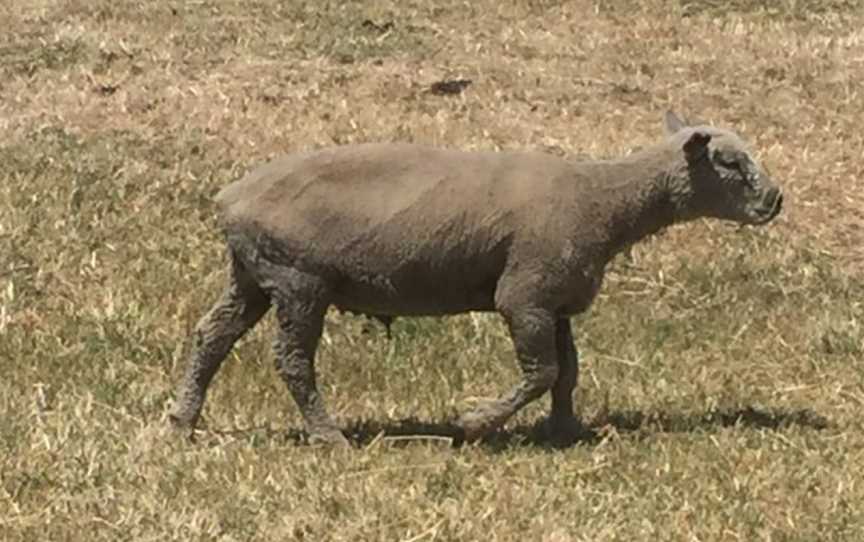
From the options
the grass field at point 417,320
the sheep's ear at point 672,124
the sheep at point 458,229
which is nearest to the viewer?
the grass field at point 417,320

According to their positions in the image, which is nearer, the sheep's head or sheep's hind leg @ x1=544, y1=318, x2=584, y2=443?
the sheep's head

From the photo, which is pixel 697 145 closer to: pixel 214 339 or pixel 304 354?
pixel 304 354

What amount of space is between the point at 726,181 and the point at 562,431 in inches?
46.9

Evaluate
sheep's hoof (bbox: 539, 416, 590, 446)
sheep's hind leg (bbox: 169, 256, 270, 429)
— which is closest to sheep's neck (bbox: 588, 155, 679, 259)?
sheep's hoof (bbox: 539, 416, 590, 446)

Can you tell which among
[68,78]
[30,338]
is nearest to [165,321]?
[30,338]

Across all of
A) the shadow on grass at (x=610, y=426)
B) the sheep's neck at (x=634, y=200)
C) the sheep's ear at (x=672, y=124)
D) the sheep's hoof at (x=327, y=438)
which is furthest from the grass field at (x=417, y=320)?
the sheep's ear at (x=672, y=124)

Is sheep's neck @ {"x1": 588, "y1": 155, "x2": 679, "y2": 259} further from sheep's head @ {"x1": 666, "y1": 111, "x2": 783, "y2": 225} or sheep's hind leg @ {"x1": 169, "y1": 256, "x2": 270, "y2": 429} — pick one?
sheep's hind leg @ {"x1": 169, "y1": 256, "x2": 270, "y2": 429}

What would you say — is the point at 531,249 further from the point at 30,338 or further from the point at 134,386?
the point at 30,338

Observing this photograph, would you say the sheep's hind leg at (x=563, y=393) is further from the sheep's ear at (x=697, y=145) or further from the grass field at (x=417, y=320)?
the sheep's ear at (x=697, y=145)

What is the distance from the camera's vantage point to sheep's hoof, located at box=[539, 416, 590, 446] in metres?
7.01

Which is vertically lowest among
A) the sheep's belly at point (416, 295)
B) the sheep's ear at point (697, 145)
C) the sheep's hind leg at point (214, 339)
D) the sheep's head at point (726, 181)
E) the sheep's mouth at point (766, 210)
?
the sheep's hind leg at point (214, 339)

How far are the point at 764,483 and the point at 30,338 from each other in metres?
3.82

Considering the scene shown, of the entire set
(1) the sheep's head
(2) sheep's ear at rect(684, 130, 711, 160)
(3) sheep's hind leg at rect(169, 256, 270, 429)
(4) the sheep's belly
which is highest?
(2) sheep's ear at rect(684, 130, 711, 160)

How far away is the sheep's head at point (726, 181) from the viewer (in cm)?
687
